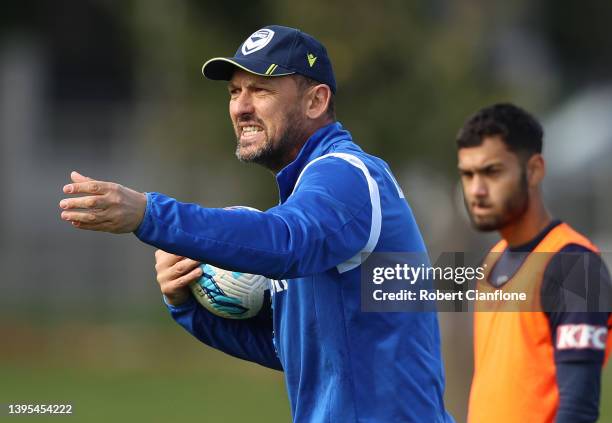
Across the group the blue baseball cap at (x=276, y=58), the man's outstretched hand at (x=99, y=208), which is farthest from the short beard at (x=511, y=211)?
the man's outstretched hand at (x=99, y=208)

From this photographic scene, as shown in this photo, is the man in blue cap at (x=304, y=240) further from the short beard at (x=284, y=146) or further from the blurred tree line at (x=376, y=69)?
the blurred tree line at (x=376, y=69)

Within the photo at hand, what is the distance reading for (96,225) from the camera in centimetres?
421

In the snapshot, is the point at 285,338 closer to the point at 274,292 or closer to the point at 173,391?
the point at 274,292

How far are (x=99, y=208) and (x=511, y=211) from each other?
2.33m

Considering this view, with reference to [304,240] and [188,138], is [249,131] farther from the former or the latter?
[188,138]

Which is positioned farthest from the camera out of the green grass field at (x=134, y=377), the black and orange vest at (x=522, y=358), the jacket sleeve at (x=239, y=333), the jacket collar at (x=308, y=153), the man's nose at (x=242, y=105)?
the green grass field at (x=134, y=377)

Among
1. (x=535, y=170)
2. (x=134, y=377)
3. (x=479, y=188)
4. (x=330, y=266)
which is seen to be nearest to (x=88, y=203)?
(x=330, y=266)

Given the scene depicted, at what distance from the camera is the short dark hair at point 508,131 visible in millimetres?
6043

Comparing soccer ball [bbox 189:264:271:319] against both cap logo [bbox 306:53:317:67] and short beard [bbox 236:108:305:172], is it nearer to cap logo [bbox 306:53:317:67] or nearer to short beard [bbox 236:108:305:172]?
short beard [bbox 236:108:305:172]

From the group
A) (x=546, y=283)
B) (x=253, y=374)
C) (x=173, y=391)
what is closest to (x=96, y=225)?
(x=546, y=283)

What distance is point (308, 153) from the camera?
524 cm

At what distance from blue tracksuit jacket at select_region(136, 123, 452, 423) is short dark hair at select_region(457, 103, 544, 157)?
100 centimetres

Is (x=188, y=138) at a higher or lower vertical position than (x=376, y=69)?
lower

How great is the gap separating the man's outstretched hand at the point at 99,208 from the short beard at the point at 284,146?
3.74ft
